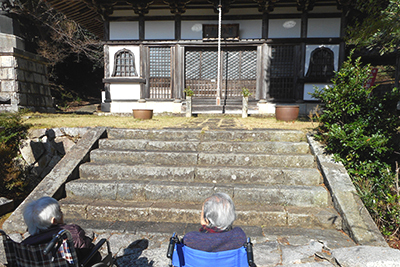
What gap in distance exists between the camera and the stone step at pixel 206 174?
13.4 ft

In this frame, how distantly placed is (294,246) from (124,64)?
9.96 m

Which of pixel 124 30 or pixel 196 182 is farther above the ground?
pixel 124 30

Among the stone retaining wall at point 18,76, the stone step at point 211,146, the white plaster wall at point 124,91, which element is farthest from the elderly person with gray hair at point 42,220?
the white plaster wall at point 124,91

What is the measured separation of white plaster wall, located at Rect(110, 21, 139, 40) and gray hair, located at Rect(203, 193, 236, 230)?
10145mm

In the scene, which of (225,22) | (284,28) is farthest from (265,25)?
(225,22)

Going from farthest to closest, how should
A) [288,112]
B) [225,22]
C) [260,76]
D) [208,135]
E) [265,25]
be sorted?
[260,76]
[225,22]
[265,25]
[288,112]
[208,135]

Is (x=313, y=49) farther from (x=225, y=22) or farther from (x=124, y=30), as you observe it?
(x=124, y=30)

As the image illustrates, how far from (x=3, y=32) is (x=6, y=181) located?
5626mm

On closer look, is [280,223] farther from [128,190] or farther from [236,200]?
[128,190]

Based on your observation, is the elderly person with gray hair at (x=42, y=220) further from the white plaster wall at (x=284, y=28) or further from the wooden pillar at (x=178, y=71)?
the white plaster wall at (x=284, y=28)

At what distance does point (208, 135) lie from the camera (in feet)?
17.1

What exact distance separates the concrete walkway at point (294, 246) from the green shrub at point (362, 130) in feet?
2.29

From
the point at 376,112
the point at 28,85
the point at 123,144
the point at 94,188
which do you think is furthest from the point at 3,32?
the point at 376,112

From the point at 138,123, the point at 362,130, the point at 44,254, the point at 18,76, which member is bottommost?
the point at 44,254
